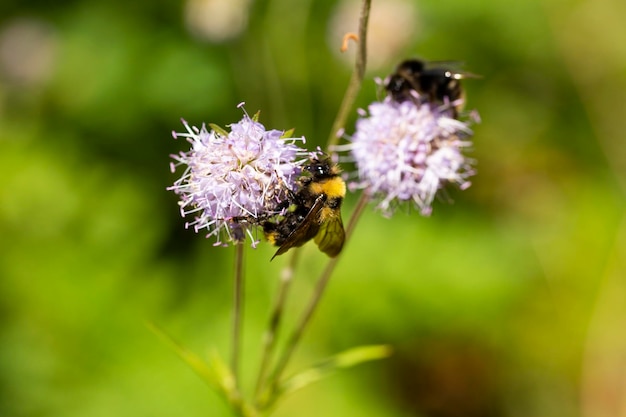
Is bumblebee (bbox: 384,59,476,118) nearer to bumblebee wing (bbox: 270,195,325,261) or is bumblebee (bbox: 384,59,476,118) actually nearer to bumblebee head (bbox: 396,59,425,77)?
bumblebee head (bbox: 396,59,425,77)

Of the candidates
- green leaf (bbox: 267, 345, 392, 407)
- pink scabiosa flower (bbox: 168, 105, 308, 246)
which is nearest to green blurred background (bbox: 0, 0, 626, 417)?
green leaf (bbox: 267, 345, 392, 407)

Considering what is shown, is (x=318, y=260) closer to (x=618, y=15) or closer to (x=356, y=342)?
(x=356, y=342)

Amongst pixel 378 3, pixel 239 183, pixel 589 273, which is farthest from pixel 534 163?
pixel 239 183

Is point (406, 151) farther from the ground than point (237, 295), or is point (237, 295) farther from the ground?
point (406, 151)

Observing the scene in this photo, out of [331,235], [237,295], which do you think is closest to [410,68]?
[331,235]

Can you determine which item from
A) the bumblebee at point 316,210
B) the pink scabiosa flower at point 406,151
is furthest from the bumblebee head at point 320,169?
the pink scabiosa flower at point 406,151

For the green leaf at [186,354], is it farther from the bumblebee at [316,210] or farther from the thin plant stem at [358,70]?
the thin plant stem at [358,70]

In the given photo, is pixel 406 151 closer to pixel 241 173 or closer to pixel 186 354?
pixel 241 173
